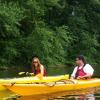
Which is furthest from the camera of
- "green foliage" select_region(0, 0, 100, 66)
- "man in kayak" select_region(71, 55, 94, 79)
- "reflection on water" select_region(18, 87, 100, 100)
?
"green foliage" select_region(0, 0, 100, 66)

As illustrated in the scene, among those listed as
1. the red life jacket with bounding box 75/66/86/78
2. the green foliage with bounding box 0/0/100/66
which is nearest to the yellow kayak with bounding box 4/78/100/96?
the red life jacket with bounding box 75/66/86/78

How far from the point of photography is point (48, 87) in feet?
55.2

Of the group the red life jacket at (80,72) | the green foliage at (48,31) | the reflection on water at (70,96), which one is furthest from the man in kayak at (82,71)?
the green foliage at (48,31)

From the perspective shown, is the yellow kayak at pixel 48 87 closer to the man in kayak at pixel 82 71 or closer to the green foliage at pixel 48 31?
the man in kayak at pixel 82 71

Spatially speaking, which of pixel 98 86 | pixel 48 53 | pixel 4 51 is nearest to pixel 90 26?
pixel 48 53

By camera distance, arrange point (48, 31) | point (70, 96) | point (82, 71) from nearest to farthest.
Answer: point (70, 96) < point (82, 71) < point (48, 31)

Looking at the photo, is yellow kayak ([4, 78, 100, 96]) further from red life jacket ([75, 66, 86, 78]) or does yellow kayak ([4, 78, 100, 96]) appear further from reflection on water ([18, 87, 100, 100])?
red life jacket ([75, 66, 86, 78])

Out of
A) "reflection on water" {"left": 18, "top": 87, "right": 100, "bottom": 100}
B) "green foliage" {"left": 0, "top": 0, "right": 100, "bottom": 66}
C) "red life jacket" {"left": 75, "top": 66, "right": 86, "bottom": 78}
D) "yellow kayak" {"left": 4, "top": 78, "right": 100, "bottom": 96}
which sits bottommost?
"reflection on water" {"left": 18, "top": 87, "right": 100, "bottom": 100}

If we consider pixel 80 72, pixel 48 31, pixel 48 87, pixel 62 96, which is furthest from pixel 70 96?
pixel 48 31

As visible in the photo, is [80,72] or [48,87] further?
[80,72]

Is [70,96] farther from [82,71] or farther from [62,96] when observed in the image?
[82,71]

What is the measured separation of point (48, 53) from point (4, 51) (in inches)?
160

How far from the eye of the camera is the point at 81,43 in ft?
152

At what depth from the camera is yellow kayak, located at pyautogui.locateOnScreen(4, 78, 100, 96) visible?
1630 cm
